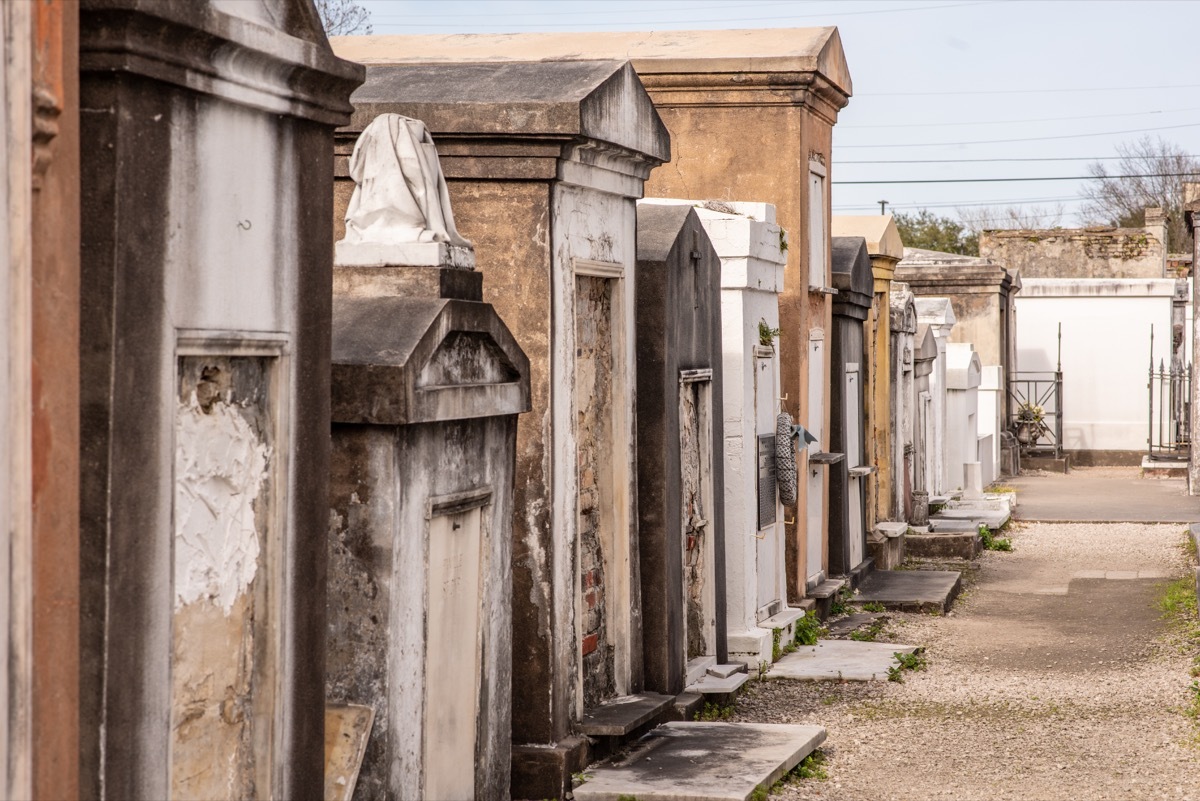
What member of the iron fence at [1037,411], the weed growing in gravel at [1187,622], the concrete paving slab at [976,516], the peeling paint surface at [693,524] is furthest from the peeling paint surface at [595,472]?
the iron fence at [1037,411]

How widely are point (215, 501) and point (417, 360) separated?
1.02 metres

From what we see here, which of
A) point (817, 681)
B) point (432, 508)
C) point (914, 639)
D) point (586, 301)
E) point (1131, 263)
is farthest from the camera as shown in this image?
point (1131, 263)

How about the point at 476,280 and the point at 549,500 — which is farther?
the point at 549,500

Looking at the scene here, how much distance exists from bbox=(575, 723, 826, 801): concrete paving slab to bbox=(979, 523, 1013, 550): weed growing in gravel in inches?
346

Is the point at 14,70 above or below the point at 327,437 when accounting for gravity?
above

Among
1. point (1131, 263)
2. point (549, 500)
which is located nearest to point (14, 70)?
point (549, 500)

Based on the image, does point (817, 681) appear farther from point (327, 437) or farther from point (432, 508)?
point (327, 437)

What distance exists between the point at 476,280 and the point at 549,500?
1.19 m

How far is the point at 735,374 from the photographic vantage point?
9250 mm

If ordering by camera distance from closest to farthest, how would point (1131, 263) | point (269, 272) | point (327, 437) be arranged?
point (269, 272) → point (327, 437) → point (1131, 263)

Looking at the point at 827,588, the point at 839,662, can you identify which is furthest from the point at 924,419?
the point at 839,662

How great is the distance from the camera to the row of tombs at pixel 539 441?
4.79 meters

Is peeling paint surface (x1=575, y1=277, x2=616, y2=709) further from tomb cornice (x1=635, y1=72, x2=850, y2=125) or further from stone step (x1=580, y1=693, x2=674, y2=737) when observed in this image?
tomb cornice (x1=635, y1=72, x2=850, y2=125)

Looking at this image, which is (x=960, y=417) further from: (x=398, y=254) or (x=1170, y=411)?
(x=398, y=254)
